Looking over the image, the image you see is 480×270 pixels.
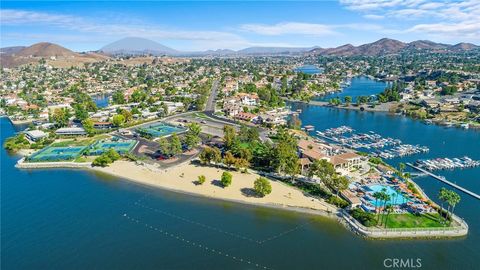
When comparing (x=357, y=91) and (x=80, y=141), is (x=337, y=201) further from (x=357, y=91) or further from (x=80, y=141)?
(x=357, y=91)

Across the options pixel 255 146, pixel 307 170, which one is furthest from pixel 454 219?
pixel 255 146

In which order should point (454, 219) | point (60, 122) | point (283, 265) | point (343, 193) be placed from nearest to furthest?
point (283, 265)
point (454, 219)
point (343, 193)
point (60, 122)

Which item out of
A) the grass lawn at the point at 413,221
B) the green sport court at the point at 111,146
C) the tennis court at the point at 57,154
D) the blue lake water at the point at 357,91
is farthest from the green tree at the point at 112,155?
the blue lake water at the point at 357,91

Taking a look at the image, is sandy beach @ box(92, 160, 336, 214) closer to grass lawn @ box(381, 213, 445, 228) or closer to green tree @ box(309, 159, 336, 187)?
green tree @ box(309, 159, 336, 187)

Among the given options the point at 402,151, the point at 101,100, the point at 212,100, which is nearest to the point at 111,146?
the point at 212,100

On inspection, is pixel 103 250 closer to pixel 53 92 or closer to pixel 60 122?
pixel 60 122

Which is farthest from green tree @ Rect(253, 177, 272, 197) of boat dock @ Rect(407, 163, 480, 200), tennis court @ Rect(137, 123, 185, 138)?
tennis court @ Rect(137, 123, 185, 138)

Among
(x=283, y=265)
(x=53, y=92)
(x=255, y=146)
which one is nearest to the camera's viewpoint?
(x=283, y=265)
